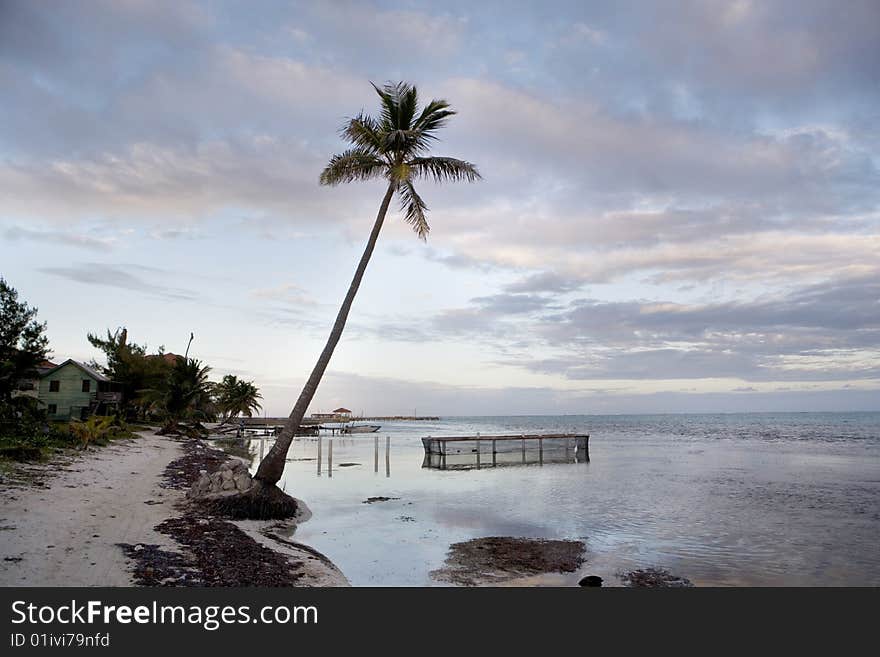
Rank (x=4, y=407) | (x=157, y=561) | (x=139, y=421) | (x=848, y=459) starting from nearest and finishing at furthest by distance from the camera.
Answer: (x=157, y=561), (x=4, y=407), (x=848, y=459), (x=139, y=421)

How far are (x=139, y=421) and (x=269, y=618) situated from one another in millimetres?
52660

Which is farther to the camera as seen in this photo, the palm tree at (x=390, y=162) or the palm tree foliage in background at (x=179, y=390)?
the palm tree foliage in background at (x=179, y=390)

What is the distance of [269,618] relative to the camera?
20.1 ft

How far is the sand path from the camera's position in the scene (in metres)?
7.99

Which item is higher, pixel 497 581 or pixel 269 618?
pixel 269 618

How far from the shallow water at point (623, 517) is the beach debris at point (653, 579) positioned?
12.6 inches

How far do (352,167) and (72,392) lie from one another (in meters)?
38.8

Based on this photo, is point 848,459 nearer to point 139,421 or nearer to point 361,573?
point 361,573

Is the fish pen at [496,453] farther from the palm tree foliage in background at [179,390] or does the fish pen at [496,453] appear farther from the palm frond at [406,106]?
the palm frond at [406,106]

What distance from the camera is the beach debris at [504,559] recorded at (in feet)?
37.0

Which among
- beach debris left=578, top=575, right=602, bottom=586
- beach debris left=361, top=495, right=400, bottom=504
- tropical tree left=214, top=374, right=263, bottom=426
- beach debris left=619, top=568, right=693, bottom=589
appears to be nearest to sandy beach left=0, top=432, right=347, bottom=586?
beach debris left=578, top=575, right=602, bottom=586

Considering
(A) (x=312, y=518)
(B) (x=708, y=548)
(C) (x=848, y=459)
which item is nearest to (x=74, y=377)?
(A) (x=312, y=518)

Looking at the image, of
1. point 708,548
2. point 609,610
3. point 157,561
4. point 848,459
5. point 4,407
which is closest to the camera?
point 609,610

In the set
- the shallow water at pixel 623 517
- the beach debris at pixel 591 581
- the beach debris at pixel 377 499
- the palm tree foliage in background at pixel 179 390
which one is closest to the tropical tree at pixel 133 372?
the palm tree foliage in background at pixel 179 390
